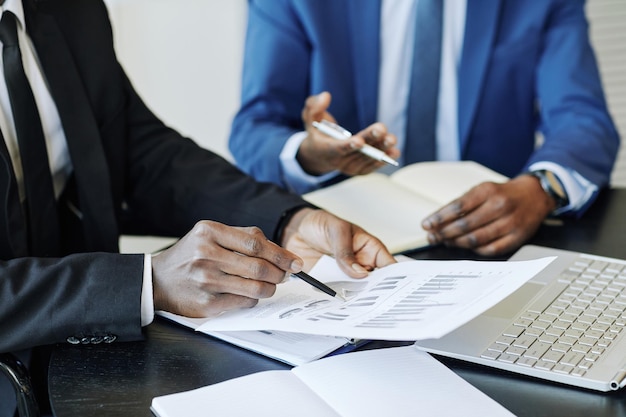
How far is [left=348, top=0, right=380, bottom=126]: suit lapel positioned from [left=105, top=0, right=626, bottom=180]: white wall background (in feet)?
4.45

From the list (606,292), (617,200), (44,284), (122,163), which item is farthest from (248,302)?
(617,200)

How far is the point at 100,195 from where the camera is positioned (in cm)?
148

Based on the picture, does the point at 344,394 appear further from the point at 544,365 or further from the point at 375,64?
the point at 375,64

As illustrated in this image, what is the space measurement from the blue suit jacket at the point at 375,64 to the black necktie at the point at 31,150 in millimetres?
684

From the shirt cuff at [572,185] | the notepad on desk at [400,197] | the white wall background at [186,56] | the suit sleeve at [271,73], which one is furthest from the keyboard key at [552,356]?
the white wall background at [186,56]

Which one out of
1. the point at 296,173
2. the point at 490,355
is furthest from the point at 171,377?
the point at 296,173

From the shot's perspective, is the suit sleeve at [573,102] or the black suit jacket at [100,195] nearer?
the black suit jacket at [100,195]

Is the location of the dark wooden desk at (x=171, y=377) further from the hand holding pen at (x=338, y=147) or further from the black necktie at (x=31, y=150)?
the hand holding pen at (x=338, y=147)

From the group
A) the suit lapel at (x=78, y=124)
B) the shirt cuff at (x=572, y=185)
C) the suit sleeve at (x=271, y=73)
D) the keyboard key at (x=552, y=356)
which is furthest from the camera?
the suit sleeve at (x=271, y=73)

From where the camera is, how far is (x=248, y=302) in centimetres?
111

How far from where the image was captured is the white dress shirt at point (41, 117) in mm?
1371

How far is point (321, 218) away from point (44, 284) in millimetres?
443

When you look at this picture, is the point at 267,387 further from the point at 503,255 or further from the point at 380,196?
the point at 380,196

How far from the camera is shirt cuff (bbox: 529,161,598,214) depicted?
169 centimetres
